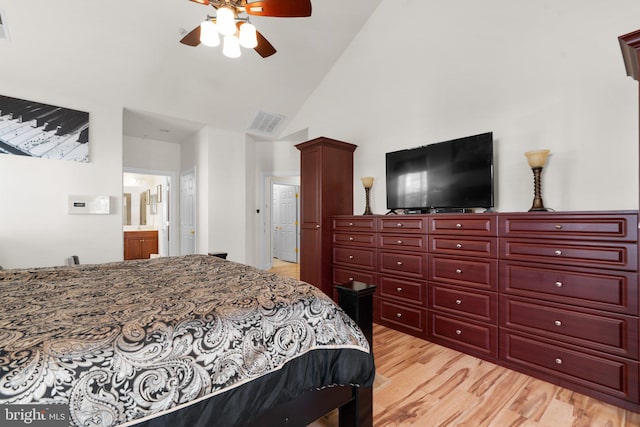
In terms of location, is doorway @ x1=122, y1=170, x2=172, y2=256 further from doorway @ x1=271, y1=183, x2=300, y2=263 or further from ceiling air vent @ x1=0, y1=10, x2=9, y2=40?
ceiling air vent @ x1=0, y1=10, x2=9, y2=40

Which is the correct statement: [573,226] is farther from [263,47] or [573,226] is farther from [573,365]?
[263,47]

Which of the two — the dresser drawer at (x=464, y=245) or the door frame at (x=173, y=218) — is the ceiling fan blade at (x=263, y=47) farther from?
the door frame at (x=173, y=218)

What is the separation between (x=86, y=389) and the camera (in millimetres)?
787

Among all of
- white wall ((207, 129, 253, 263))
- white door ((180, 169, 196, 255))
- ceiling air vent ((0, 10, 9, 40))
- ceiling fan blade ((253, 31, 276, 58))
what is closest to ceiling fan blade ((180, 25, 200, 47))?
ceiling fan blade ((253, 31, 276, 58))

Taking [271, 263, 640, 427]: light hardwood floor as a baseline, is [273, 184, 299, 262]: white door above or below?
above

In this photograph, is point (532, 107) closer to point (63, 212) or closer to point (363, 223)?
point (363, 223)

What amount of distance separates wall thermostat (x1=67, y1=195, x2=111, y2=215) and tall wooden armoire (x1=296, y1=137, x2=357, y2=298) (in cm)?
252

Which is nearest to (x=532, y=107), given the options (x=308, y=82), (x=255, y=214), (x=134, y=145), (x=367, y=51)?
(x=367, y=51)

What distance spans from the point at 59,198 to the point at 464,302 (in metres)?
4.53

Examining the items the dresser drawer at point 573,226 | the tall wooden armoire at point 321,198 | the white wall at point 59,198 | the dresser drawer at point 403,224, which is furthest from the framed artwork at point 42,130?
the dresser drawer at point 573,226

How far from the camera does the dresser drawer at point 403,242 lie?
2.75m

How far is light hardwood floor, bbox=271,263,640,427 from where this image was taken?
1665 millimetres

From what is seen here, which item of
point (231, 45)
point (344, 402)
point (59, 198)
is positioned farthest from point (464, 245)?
point (59, 198)

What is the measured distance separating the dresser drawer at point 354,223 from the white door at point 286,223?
355 centimetres
